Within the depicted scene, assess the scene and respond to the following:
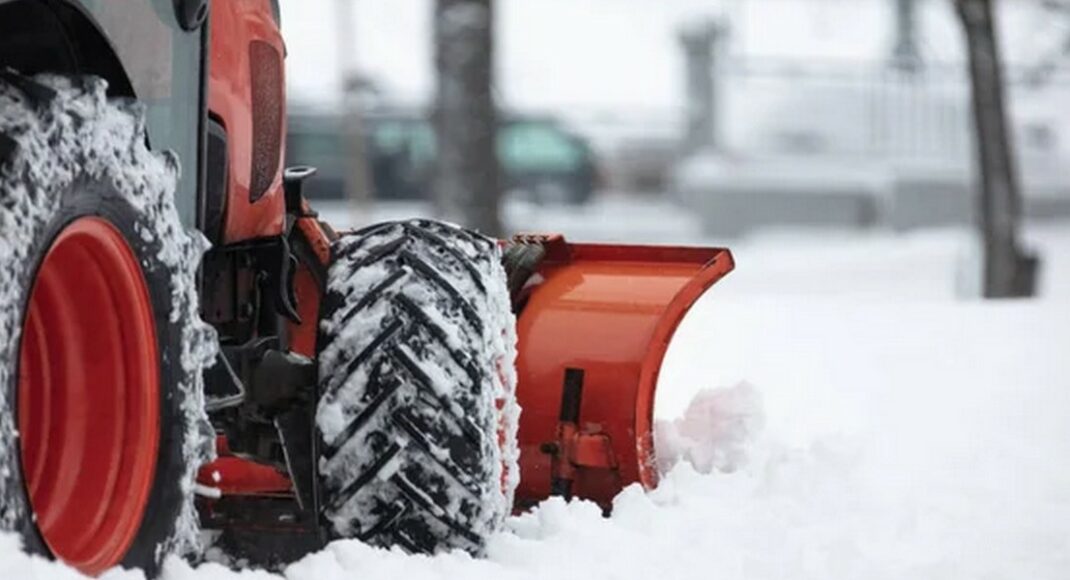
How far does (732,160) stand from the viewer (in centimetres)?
2847

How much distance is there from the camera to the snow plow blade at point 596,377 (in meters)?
5.52

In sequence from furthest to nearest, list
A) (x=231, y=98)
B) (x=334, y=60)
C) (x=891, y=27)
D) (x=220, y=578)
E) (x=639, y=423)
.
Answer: (x=334, y=60) → (x=891, y=27) → (x=639, y=423) → (x=231, y=98) → (x=220, y=578)

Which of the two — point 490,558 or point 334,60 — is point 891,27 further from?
point 490,558

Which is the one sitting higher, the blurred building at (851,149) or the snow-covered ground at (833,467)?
the snow-covered ground at (833,467)

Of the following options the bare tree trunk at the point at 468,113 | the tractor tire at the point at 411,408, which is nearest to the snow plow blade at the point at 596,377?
the tractor tire at the point at 411,408

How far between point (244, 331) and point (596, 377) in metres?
0.93

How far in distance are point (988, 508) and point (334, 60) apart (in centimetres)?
3902

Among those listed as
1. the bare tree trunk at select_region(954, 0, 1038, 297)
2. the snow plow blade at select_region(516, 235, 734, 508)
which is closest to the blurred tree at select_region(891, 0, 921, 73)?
the bare tree trunk at select_region(954, 0, 1038, 297)

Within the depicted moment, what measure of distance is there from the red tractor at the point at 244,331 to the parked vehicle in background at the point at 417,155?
72.5 ft

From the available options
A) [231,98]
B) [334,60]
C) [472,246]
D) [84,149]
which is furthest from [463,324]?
[334,60]

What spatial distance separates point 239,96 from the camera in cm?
464

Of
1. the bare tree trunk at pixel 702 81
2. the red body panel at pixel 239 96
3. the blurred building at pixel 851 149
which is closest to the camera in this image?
the red body panel at pixel 239 96

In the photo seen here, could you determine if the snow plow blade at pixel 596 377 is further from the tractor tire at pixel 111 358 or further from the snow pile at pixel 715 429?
the tractor tire at pixel 111 358

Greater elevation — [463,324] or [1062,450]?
[463,324]
